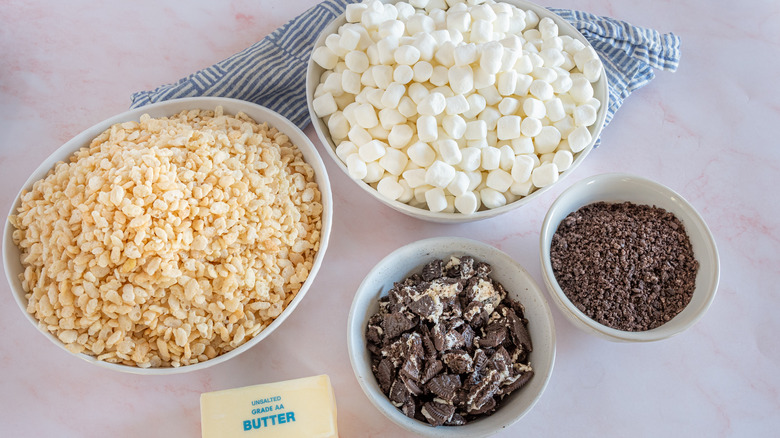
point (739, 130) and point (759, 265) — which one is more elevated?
point (739, 130)

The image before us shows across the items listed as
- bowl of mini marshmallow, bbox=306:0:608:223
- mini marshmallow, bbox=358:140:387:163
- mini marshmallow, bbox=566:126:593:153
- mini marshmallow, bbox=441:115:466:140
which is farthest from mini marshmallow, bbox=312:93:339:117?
mini marshmallow, bbox=566:126:593:153

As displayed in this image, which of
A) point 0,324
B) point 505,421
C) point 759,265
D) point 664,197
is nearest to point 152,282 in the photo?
point 0,324

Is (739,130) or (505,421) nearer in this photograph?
(505,421)

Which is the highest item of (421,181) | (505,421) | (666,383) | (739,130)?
(421,181)

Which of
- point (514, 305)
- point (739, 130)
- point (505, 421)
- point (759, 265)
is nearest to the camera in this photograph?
point (505, 421)

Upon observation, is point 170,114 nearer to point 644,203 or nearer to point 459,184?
point 459,184

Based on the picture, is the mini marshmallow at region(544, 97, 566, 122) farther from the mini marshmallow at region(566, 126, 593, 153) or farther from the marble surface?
the marble surface

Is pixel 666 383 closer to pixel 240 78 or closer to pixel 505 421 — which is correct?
pixel 505 421

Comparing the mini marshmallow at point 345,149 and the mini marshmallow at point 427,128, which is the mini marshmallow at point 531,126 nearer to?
the mini marshmallow at point 427,128
